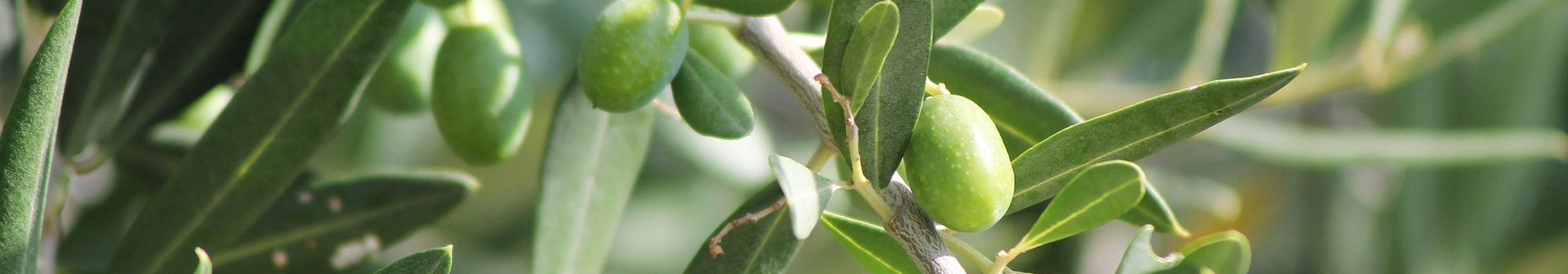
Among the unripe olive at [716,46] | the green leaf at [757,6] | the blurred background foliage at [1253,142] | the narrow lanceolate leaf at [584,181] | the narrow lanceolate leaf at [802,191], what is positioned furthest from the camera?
the blurred background foliage at [1253,142]

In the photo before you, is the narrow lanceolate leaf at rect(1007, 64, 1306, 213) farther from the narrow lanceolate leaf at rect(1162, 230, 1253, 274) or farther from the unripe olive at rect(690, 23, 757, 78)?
the unripe olive at rect(690, 23, 757, 78)

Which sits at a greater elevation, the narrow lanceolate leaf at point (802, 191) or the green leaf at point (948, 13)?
the green leaf at point (948, 13)

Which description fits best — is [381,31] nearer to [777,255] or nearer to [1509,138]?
[777,255]

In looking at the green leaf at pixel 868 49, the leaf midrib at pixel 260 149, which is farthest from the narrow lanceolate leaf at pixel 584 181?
the green leaf at pixel 868 49

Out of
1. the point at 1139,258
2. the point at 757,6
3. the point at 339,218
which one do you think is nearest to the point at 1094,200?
the point at 1139,258

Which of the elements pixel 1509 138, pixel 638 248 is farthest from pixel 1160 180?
pixel 638 248

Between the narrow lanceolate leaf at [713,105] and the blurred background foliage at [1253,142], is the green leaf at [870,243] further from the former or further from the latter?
the blurred background foliage at [1253,142]

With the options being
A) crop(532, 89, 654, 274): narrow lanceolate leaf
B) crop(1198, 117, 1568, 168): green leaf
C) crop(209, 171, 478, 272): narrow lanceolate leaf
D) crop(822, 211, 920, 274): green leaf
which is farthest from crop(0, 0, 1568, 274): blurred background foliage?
crop(822, 211, 920, 274): green leaf
